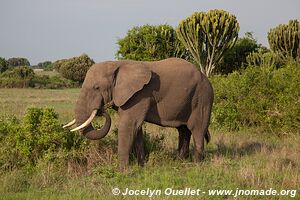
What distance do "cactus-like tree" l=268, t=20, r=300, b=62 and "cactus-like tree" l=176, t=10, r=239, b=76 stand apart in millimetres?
2671

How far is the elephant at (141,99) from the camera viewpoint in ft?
25.6

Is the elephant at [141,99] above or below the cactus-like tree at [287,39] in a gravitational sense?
below

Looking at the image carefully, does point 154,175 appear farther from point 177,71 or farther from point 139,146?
point 177,71

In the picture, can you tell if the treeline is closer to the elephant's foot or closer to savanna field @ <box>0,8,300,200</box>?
savanna field @ <box>0,8,300,200</box>

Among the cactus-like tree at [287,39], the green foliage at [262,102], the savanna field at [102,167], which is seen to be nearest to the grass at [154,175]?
the savanna field at [102,167]

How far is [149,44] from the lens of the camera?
30.5 metres

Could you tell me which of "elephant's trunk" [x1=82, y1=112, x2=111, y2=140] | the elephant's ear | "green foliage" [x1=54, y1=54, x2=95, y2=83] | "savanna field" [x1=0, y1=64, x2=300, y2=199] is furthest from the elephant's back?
"green foliage" [x1=54, y1=54, x2=95, y2=83]

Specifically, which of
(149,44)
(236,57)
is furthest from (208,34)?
(236,57)

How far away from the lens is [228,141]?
448 inches

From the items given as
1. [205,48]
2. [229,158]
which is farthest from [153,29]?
[229,158]

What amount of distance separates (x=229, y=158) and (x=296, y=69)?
604cm

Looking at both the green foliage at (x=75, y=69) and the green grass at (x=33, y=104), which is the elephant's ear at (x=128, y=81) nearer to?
the green grass at (x=33, y=104)

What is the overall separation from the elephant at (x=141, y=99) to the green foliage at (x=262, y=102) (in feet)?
16.8

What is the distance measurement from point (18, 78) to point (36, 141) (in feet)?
173
